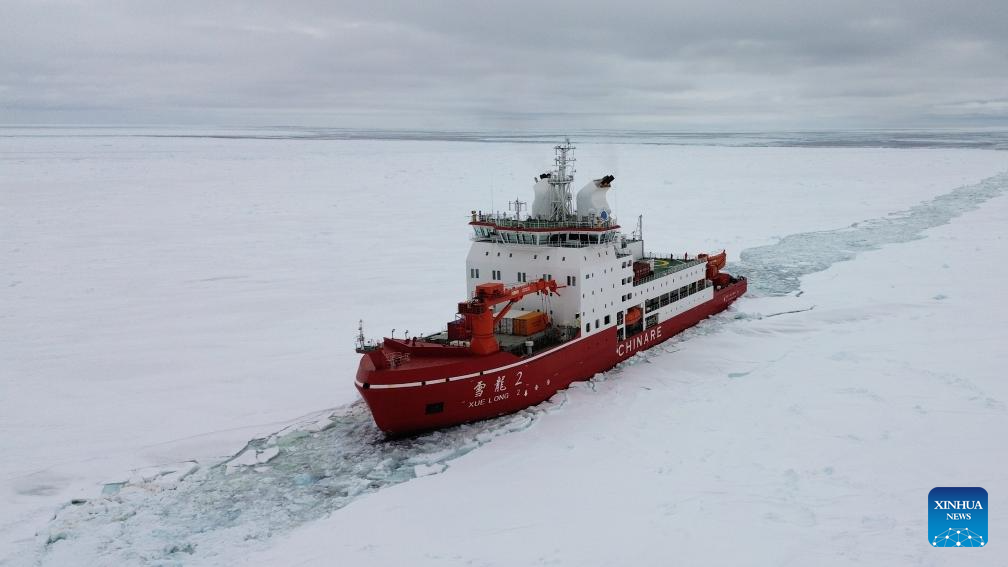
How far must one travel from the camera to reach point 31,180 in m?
60.3

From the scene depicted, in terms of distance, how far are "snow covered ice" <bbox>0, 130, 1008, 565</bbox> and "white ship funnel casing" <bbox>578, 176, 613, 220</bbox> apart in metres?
4.05

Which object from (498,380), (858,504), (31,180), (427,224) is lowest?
(858,504)

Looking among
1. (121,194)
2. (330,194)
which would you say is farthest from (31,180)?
(330,194)

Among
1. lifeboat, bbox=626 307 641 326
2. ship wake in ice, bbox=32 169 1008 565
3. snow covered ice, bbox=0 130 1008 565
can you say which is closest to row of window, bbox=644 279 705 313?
lifeboat, bbox=626 307 641 326

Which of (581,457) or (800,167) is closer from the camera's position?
(581,457)

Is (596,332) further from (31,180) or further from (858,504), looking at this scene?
(31,180)

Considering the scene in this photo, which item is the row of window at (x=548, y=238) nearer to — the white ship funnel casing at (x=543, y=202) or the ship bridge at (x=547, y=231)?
the ship bridge at (x=547, y=231)

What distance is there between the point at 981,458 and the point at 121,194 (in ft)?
176

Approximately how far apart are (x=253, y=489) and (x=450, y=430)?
393 cm

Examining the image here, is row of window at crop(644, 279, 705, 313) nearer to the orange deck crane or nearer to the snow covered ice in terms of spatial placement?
the snow covered ice

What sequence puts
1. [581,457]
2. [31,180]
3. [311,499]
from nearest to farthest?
[311,499] < [581,457] < [31,180]

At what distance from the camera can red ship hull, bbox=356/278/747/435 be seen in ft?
44.1

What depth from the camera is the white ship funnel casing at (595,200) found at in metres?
18.7

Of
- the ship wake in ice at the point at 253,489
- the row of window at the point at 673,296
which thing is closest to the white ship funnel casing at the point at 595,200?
the row of window at the point at 673,296
